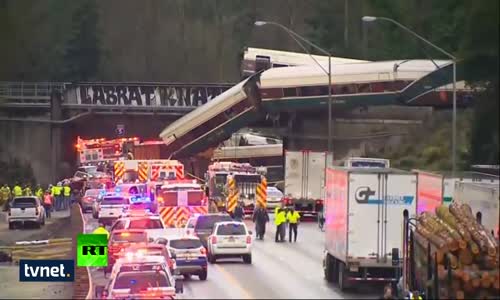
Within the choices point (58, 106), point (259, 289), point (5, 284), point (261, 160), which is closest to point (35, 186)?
point (58, 106)

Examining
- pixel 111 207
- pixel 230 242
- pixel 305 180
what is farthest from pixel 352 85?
pixel 230 242

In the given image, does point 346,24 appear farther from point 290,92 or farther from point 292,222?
point 292,222

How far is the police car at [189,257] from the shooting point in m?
32.5

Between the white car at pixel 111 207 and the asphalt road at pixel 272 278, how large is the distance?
10.9m

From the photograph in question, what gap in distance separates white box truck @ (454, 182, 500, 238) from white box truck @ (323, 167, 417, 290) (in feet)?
6.03

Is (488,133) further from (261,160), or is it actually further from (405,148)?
(261,160)

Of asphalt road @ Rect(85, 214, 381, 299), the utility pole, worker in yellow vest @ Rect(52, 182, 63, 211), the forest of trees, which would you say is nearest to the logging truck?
asphalt road @ Rect(85, 214, 381, 299)

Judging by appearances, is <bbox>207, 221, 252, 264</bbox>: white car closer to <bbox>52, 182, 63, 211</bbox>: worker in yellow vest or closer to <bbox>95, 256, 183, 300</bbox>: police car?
<bbox>95, 256, 183, 300</bbox>: police car

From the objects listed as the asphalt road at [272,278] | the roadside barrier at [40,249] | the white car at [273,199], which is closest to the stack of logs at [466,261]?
the asphalt road at [272,278]

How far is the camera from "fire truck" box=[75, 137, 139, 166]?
8519cm

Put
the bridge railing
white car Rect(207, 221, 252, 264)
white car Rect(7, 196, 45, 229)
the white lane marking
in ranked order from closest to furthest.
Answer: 1. the white lane marking
2. white car Rect(207, 221, 252, 264)
3. white car Rect(7, 196, 45, 229)
4. the bridge railing

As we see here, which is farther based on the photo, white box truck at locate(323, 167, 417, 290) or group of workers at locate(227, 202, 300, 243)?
group of workers at locate(227, 202, 300, 243)

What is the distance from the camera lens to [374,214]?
29.0 meters

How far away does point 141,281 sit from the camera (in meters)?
23.8
